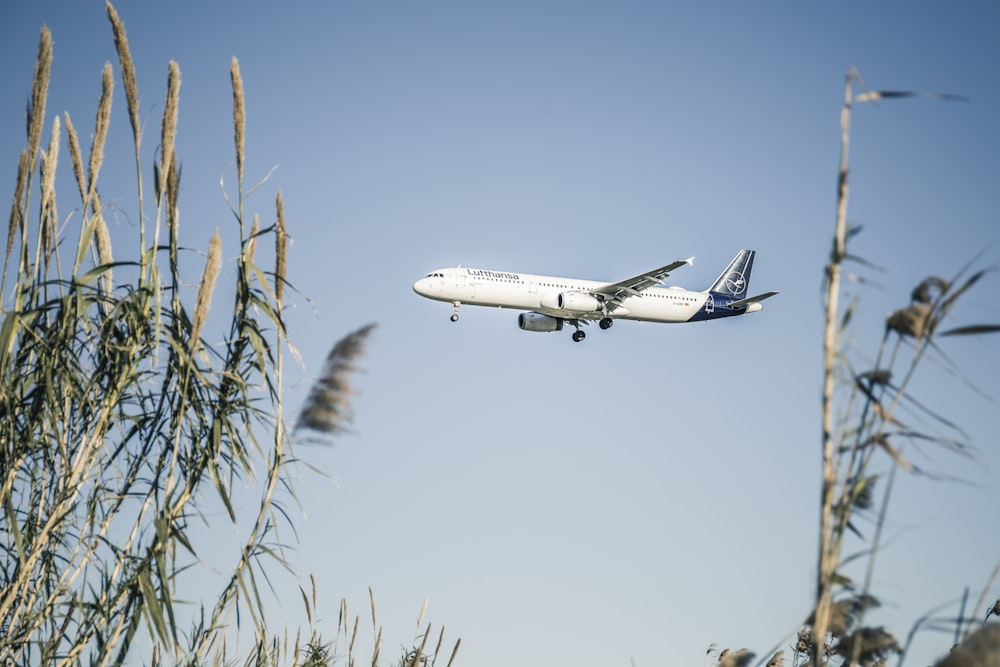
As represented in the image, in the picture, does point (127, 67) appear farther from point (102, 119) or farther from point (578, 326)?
point (578, 326)

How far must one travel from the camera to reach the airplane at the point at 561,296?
131 feet

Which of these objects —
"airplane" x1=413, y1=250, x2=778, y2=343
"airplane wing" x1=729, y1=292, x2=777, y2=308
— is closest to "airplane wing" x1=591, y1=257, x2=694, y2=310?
"airplane" x1=413, y1=250, x2=778, y2=343

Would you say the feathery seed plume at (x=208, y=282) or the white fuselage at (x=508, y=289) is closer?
the feathery seed plume at (x=208, y=282)

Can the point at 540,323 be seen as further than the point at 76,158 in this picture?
Yes

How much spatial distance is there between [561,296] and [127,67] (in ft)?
116

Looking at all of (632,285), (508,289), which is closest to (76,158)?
(508,289)

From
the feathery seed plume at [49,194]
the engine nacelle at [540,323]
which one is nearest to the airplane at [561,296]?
the engine nacelle at [540,323]

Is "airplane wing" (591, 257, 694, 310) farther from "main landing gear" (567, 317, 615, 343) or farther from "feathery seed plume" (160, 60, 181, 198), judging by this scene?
"feathery seed plume" (160, 60, 181, 198)

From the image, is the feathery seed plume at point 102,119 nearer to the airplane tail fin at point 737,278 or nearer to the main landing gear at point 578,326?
the main landing gear at point 578,326

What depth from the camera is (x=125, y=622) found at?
5340 millimetres

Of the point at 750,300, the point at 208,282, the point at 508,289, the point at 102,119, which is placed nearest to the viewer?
the point at 208,282

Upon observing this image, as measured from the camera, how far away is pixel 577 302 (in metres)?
40.5

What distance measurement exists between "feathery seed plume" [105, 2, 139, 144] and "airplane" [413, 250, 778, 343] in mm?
33917

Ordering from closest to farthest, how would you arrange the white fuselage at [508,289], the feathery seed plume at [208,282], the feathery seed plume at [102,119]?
the feathery seed plume at [208,282] → the feathery seed plume at [102,119] → the white fuselage at [508,289]
